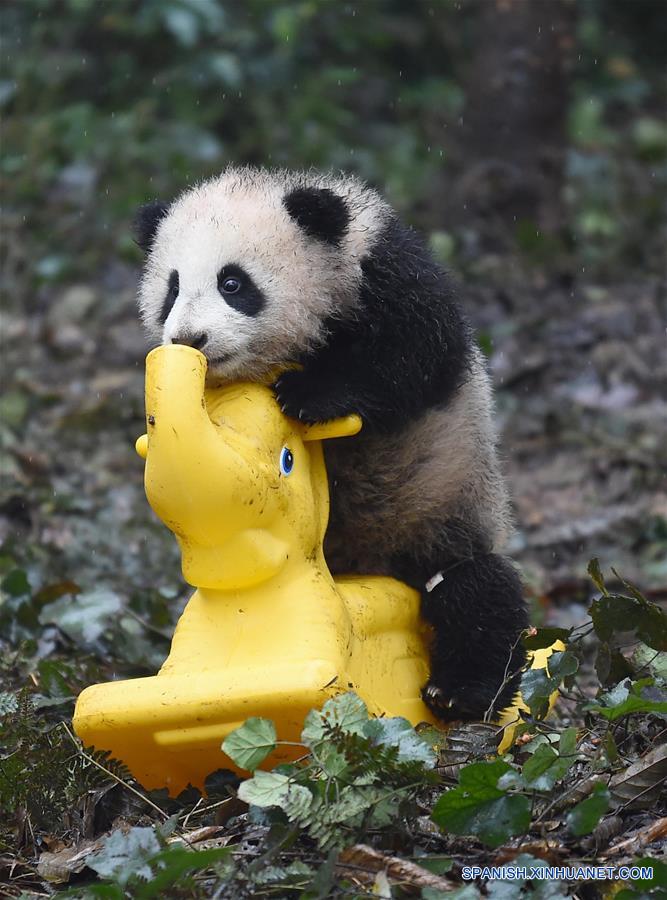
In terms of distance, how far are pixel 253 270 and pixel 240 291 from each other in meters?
0.07

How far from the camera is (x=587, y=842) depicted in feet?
10.1

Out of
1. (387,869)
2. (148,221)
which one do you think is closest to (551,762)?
(387,869)

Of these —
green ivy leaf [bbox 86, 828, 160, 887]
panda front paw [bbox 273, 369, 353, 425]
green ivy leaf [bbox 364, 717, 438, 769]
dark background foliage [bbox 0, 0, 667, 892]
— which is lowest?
dark background foliage [bbox 0, 0, 667, 892]

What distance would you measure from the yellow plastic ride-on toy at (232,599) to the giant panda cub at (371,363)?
0.61 feet

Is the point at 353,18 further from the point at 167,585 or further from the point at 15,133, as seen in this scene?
the point at 167,585

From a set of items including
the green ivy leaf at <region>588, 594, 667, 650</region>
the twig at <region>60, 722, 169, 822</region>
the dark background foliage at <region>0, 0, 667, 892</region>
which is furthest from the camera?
the dark background foliage at <region>0, 0, 667, 892</region>

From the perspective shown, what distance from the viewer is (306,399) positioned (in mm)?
3768

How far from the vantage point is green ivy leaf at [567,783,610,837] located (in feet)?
9.36

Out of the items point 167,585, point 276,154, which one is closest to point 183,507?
point 167,585

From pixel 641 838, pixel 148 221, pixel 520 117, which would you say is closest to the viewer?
pixel 641 838

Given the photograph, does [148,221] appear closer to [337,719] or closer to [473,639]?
[473,639]

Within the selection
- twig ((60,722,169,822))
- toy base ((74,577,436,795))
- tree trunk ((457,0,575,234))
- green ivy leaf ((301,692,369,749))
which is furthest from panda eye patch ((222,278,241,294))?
tree trunk ((457,0,575,234))

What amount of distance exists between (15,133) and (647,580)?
625cm

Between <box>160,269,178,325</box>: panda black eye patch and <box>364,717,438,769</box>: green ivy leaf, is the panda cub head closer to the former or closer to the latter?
<box>160,269,178,325</box>: panda black eye patch
